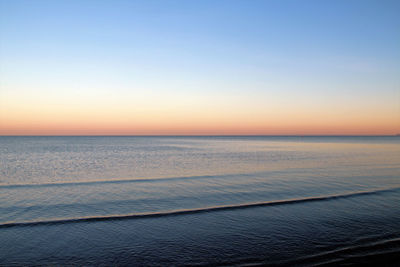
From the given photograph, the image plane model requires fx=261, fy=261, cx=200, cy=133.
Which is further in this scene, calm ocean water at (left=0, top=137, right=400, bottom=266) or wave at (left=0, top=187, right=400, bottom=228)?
wave at (left=0, top=187, right=400, bottom=228)

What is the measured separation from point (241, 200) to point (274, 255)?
650cm

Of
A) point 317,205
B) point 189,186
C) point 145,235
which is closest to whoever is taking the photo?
point 145,235

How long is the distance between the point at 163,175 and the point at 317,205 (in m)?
13.4

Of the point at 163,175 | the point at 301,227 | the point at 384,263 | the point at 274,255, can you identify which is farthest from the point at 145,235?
the point at 163,175

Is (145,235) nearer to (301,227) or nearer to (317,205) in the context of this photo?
(301,227)

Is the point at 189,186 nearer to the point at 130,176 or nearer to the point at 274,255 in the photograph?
the point at 130,176

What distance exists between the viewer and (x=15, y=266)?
668 cm

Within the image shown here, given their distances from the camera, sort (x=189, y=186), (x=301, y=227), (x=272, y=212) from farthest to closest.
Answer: (x=189, y=186), (x=272, y=212), (x=301, y=227)

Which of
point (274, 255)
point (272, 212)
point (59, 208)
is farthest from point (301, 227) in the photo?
point (59, 208)

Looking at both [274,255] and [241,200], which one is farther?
[241,200]

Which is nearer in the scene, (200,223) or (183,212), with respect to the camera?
(200,223)

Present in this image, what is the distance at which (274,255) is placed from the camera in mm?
7293

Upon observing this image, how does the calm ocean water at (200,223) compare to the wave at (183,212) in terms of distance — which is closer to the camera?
the calm ocean water at (200,223)

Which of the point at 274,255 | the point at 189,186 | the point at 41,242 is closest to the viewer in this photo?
the point at 274,255
